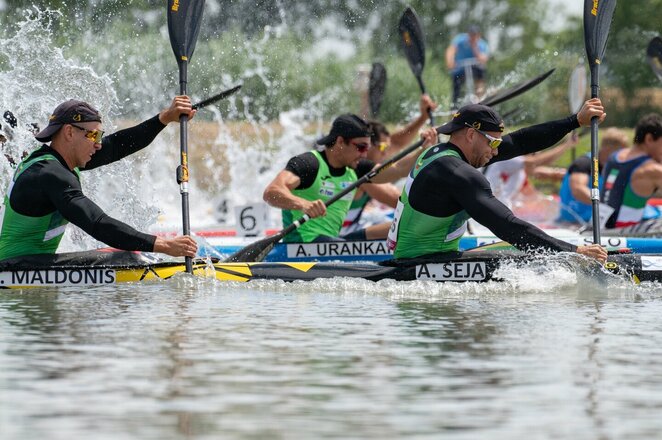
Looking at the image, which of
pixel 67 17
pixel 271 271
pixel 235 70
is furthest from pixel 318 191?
pixel 235 70

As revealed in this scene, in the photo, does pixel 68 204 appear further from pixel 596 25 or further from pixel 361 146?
pixel 596 25

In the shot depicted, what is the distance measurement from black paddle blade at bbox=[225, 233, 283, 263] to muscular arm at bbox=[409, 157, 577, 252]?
219 centimetres

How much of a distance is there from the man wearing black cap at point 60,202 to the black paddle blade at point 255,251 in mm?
1727

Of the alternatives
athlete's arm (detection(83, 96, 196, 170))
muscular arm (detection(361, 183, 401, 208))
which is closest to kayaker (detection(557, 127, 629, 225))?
muscular arm (detection(361, 183, 401, 208))

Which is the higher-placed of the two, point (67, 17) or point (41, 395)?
point (67, 17)

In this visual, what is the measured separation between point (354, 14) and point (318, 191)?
17836 millimetres

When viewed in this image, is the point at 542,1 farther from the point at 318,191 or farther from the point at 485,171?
the point at 318,191

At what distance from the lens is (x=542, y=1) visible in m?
32.9

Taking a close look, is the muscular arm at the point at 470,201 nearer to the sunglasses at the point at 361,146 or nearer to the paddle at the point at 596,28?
the paddle at the point at 596,28

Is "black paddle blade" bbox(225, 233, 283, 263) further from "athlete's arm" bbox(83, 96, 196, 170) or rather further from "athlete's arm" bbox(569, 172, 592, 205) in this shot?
"athlete's arm" bbox(569, 172, 592, 205)

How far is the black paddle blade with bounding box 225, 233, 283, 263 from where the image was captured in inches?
384

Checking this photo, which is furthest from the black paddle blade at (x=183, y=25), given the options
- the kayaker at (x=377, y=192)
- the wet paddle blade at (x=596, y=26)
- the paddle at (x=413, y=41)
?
the paddle at (x=413, y=41)

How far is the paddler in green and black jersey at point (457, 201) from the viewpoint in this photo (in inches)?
297

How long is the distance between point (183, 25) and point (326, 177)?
5.75 feet
